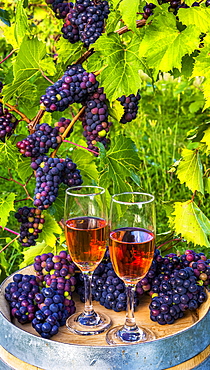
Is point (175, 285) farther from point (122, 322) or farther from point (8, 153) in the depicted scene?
point (8, 153)

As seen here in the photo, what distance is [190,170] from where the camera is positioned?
6.11ft

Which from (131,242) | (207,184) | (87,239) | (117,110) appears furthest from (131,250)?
(207,184)

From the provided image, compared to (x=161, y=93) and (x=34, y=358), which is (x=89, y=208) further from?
(x=161, y=93)

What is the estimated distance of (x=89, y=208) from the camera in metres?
1.34

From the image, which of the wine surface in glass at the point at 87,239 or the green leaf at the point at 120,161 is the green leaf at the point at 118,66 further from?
the wine surface in glass at the point at 87,239

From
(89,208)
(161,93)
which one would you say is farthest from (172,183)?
(89,208)

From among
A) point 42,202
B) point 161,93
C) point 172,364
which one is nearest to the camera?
point 172,364

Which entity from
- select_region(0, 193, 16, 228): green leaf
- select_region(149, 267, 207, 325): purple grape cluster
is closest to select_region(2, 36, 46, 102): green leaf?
select_region(0, 193, 16, 228): green leaf

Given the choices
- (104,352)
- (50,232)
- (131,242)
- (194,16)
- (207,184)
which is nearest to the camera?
(104,352)

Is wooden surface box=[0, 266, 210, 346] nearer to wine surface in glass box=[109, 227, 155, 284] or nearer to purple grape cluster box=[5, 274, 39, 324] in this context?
purple grape cluster box=[5, 274, 39, 324]

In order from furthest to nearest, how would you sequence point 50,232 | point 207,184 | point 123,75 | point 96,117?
1. point 207,184
2. point 50,232
3. point 96,117
4. point 123,75

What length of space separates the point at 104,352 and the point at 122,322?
276 mm

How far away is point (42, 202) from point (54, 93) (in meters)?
0.36

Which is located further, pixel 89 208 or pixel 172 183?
pixel 172 183
